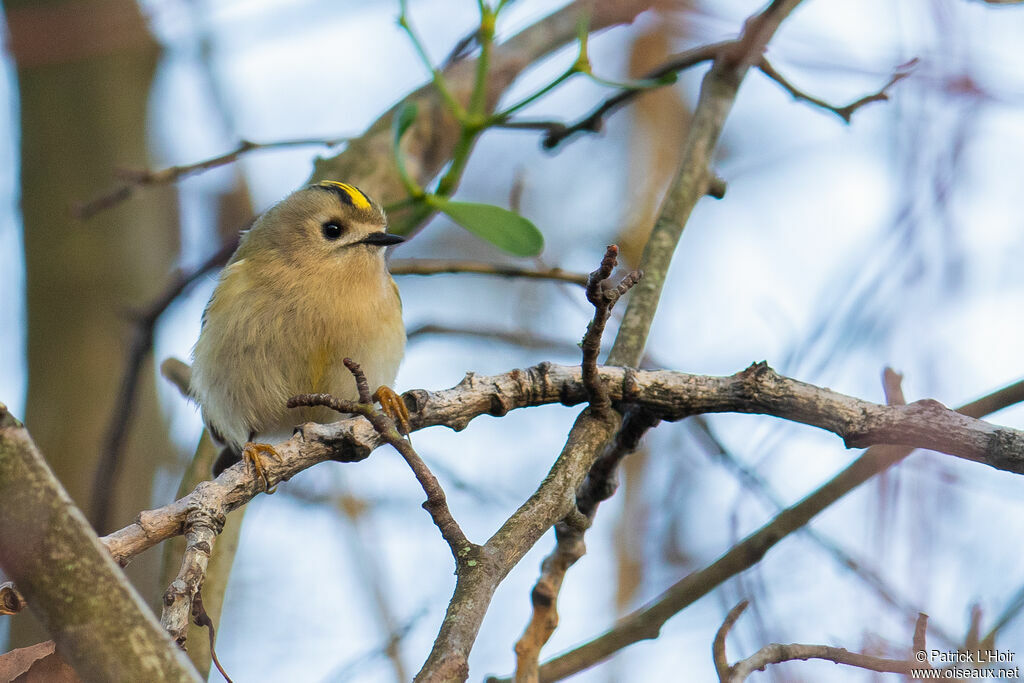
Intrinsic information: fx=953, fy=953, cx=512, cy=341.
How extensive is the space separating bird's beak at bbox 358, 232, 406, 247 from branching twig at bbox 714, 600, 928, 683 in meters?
1.62

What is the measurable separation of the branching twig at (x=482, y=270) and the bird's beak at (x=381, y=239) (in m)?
0.07

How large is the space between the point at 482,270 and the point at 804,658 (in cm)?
148

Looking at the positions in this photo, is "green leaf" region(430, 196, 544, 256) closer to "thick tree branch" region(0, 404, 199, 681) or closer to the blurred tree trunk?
"thick tree branch" region(0, 404, 199, 681)

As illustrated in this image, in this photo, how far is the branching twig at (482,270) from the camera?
2439 mm

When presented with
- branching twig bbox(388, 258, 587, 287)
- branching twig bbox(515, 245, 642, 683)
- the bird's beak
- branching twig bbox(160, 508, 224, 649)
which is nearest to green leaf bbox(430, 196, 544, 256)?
branching twig bbox(388, 258, 587, 287)

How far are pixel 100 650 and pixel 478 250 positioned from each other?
466cm

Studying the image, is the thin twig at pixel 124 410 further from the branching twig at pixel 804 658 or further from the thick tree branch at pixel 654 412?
the branching twig at pixel 804 658

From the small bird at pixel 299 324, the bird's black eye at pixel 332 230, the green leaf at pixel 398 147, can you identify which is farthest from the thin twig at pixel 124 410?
the green leaf at pixel 398 147

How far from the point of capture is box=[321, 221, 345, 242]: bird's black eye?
9.30 feet

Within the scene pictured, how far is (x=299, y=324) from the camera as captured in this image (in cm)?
255

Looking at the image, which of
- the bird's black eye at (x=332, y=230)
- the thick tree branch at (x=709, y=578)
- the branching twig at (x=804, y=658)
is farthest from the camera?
the bird's black eye at (x=332, y=230)

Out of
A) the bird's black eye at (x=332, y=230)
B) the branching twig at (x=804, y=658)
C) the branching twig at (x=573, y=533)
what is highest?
the bird's black eye at (x=332, y=230)

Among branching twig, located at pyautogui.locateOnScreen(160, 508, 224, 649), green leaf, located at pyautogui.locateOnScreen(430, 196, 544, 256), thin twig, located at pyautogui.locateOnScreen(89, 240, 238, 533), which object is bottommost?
branching twig, located at pyautogui.locateOnScreen(160, 508, 224, 649)

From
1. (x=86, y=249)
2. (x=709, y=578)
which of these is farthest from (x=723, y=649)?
(x=86, y=249)
